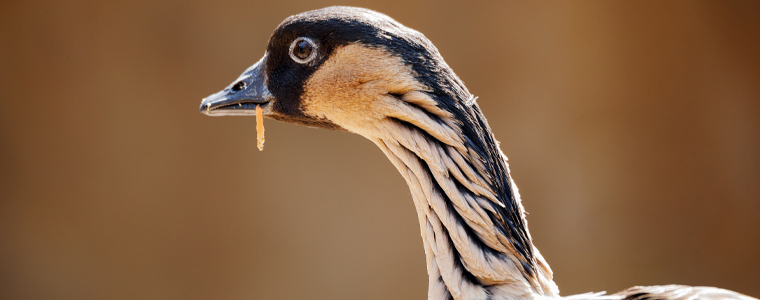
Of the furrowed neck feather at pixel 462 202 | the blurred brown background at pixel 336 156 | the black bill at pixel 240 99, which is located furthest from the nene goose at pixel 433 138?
the blurred brown background at pixel 336 156

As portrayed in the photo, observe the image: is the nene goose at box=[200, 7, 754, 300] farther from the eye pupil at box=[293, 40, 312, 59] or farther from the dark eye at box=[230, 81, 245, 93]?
the dark eye at box=[230, 81, 245, 93]

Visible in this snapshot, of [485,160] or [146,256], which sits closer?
[485,160]

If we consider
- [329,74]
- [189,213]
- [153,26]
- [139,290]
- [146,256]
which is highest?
[153,26]

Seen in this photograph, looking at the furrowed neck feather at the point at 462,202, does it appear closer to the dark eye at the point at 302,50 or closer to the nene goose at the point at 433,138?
the nene goose at the point at 433,138

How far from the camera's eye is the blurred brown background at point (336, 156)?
4.80 m

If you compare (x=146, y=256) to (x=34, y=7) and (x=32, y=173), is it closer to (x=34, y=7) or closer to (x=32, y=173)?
(x=32, y=173)

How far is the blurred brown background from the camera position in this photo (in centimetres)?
480

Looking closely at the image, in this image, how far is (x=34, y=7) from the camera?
4617 millimetres

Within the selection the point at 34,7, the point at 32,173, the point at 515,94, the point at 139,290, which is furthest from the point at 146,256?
the point at 515,94

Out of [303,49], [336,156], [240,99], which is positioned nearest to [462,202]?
[303,49]

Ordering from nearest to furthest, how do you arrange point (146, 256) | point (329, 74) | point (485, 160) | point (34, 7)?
point (485, 160), point (329, 74), point (34, 7), point (146, 256)

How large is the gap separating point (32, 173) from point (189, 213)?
1.31 metres

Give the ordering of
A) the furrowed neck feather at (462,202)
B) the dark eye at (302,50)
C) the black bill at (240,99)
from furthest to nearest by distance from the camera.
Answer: the black bill at (240,99) < the dark eye at (302,50) < the furrowed neck feather at (462,202)

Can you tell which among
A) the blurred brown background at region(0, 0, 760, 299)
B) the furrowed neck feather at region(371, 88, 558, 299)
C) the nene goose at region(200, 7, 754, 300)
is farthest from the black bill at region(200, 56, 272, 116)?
the blurred brown background at region(0, 0, 760, 299)
